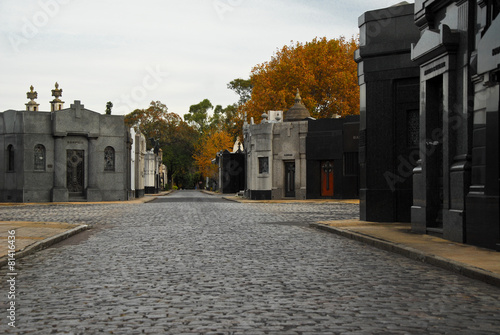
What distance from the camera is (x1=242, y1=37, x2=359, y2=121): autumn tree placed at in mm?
53938

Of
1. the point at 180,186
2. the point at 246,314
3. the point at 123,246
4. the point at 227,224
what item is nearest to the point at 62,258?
the point at 123,246

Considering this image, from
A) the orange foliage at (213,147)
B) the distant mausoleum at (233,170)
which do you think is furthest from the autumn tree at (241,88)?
the distant mausoleum at (233,170)

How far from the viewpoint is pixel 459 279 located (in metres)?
8.38

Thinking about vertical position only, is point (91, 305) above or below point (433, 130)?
below

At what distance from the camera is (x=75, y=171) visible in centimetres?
4028

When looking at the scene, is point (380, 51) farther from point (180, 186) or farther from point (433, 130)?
point (180, 186)

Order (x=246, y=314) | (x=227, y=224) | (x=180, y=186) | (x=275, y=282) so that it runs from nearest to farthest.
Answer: (x=246, y=314) → (x=275, y=282) → (x=227, y=224) → (x=180, y=186)

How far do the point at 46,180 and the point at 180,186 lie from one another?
10282 centimetres

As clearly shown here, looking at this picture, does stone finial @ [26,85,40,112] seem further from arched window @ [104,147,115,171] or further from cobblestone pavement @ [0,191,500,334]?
cobblestone pavement @ [0,191,500,334]

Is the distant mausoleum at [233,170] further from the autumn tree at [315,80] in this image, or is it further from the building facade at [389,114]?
the building facade at [389,114]

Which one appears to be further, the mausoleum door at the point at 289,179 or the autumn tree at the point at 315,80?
the autumn tree at the point at 315,80

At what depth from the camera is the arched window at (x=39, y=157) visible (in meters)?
39.0

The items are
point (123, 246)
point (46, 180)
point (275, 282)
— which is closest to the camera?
point (275, 282)

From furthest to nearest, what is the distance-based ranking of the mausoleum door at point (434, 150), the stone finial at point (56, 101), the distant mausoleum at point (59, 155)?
1. the stone finial at point (56, 101)
2. the distant mausoleum at point (59, 155)
3. the mausoleum door at point (434, 150)
